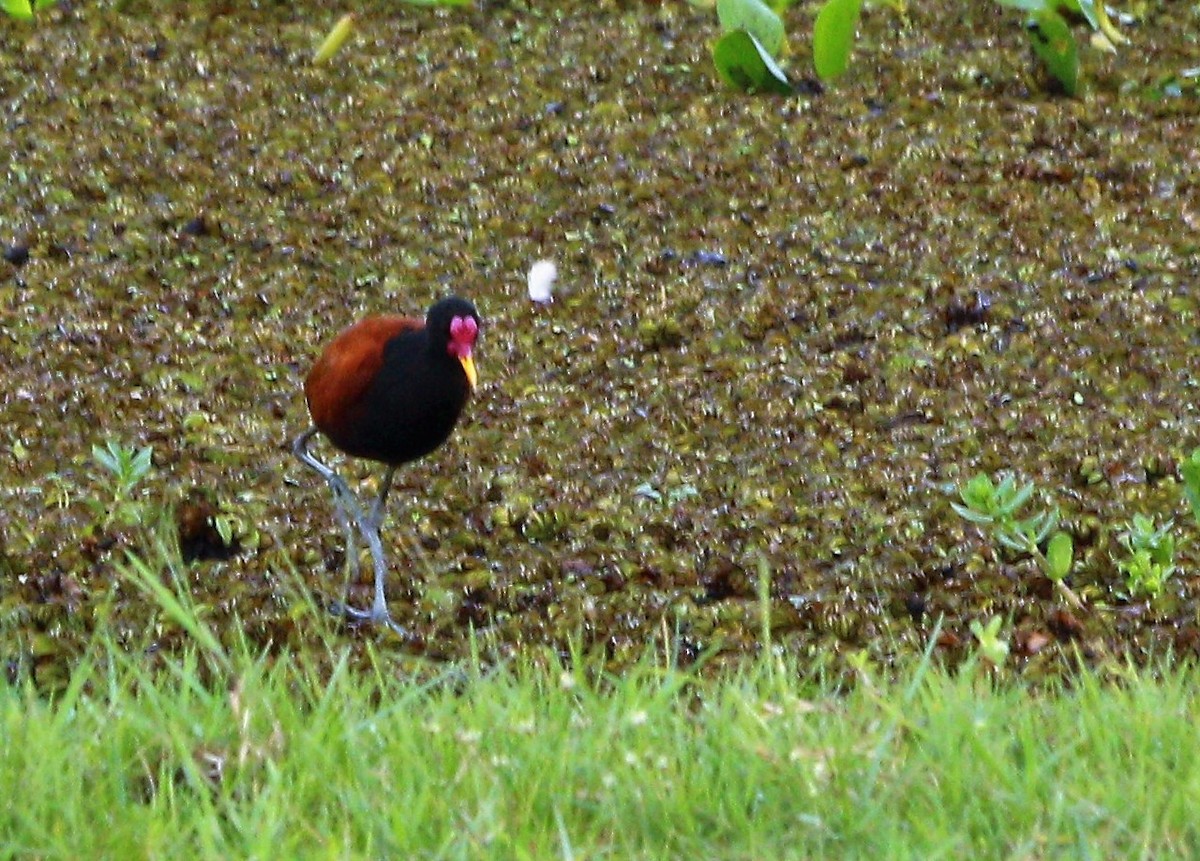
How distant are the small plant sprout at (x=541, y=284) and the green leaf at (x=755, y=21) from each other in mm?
743

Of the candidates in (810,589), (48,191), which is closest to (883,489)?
(810,589)

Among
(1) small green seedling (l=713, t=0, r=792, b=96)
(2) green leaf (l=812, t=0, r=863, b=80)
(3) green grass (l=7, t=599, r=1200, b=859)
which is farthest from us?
(1) small green seedling (l=713, t=0, r=792, b=96)

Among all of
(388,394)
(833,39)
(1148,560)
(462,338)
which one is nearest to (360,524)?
(388,394)

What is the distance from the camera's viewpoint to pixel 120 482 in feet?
11.8

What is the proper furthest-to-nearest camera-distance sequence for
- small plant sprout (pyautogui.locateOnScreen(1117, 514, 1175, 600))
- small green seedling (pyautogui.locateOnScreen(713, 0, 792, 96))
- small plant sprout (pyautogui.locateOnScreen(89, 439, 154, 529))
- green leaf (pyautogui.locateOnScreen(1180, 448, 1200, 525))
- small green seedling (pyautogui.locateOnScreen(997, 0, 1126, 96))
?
small green seedling (pyautogui.locateOnScreen(997, 0, 1126, 96)) < small green seedling (pyautogui.locateOnScreen(713, 0, 792, 96)) < small plant sprout (pyautogui.locateOnScreen(89, 439, 154, 529)) < small plant sprout (pyautogui.locateOnScreen(1117, 514, 1175, 600)) < green leaf (pyautogui.locateOnScreen(1180, 448, 1200, 525))

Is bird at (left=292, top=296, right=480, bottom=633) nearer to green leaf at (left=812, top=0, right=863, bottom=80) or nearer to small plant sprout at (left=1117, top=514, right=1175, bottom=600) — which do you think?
small plant sprout at (left=1117, top=514, right=1175, bottom=600)

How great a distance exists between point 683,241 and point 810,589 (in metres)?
1.58

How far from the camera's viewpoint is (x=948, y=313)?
451cm

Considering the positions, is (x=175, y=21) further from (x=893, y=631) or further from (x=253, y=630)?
(x=893, y=631)

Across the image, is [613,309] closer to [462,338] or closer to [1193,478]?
[462,338]

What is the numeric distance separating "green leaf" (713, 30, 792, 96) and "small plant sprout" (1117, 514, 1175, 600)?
2154 millimetres

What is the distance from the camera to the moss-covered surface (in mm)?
3549

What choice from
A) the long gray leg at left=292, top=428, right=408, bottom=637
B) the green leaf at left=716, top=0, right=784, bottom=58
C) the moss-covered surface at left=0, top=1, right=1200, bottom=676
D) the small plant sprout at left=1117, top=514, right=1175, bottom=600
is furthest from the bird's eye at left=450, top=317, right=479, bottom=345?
the small plant sprout at left=1117, top=514, right=1175, bottom=600

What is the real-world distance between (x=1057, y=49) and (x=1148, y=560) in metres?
2.37
